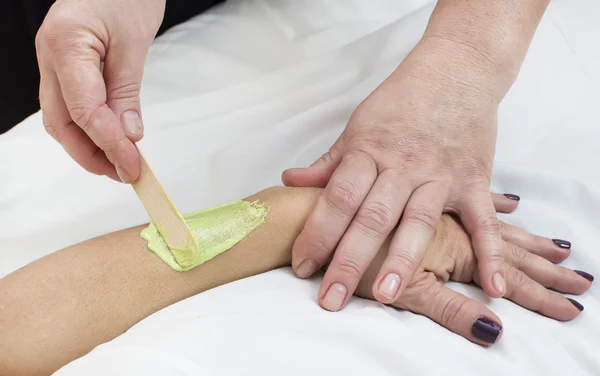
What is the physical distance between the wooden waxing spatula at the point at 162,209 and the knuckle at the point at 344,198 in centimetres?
20

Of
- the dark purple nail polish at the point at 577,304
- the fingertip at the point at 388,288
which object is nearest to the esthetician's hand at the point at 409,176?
the fingertip at the point at 388,288

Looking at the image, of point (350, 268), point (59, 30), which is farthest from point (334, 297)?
point (59, 30)

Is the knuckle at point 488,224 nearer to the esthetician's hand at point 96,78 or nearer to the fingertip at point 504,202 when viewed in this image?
the fingertip at point 504,202

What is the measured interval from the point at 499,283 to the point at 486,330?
0.31ft

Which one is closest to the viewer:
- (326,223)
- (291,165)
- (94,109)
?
(94,109)

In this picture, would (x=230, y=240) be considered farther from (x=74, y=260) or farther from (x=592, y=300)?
(x=592, y=300)

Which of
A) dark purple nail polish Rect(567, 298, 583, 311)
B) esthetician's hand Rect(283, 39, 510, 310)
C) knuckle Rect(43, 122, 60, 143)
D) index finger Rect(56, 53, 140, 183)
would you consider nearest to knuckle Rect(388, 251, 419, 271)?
esthetician's hand Rect(283, 39, 510, 310)

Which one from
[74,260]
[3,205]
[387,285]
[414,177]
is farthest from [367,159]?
[3,205]

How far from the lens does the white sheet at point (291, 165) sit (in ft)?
2.11

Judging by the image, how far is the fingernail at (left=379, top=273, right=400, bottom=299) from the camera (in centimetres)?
75

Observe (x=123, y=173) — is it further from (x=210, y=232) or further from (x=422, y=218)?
(x=422, y=218)

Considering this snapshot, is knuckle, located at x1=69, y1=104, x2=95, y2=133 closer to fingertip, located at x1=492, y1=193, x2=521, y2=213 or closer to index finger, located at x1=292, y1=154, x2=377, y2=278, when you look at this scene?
index finger, located at x1=292, y1=154, x2=377, y2=278

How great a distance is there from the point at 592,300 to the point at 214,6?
106cm

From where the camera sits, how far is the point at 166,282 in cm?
77
